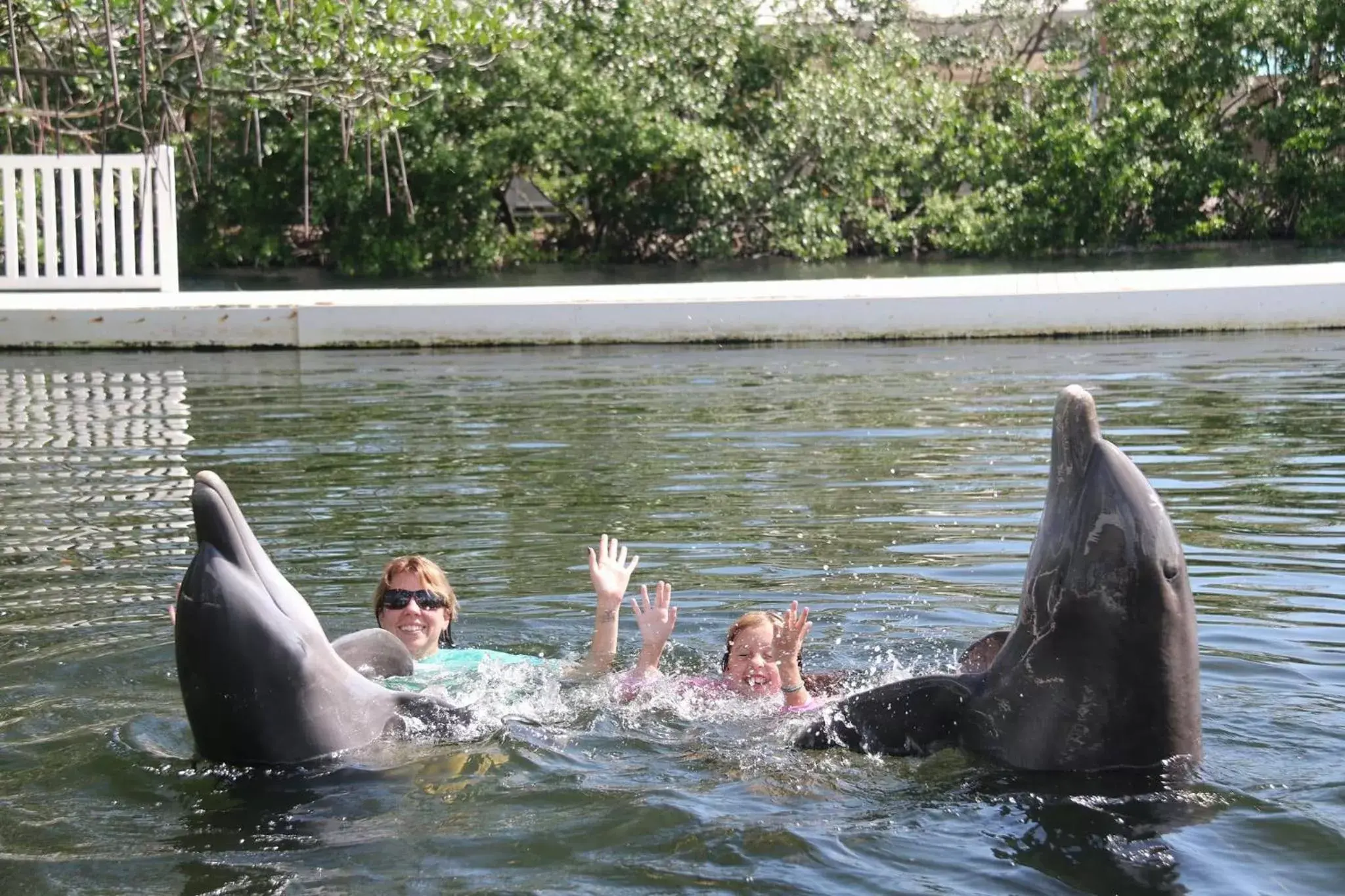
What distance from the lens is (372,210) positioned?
25875mm

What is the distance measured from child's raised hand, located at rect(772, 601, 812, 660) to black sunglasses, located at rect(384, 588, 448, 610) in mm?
1428

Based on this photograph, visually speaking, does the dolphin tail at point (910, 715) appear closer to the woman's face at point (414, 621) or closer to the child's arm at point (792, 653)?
the child's arm at point (792, 653)

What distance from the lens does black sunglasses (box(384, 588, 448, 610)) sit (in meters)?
6.42

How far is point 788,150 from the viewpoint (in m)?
25.6

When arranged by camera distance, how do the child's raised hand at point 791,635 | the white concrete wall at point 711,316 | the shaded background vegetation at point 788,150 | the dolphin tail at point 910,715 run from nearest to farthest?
the dolphin tail at point 910,715, the child's raised hand at point 791,635, the white concrete wall at point 711,316, the shaded background vegetation at point 788,150

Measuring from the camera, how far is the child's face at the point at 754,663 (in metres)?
6.02

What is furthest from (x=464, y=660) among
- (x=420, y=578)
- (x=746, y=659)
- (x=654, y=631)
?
(x=746, y=659)

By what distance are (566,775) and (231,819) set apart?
100 cm

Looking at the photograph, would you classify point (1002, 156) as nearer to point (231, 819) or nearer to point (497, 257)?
point (497, 257)

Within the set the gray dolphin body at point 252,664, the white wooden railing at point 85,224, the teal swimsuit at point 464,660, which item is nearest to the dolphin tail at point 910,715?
the gray dolphin body at point 252,664

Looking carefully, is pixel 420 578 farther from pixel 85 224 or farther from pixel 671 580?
pixel 85 224

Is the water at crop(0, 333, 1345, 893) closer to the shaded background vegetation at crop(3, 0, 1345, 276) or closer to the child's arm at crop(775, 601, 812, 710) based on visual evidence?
the child's arm at crop(775, 601, 812, 710)

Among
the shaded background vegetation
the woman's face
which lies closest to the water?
the woman's face

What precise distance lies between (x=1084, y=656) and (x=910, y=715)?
587 millimetres
